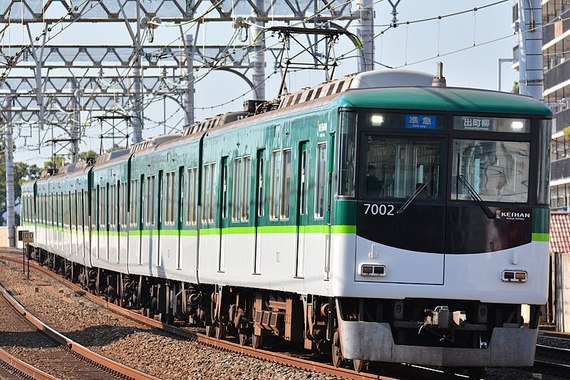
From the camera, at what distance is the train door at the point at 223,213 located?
18.3 metres

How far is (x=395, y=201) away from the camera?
43.5 feet

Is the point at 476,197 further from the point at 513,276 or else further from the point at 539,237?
the point at 513,276

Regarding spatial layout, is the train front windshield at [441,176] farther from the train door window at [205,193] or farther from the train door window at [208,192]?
the train door window at [205,193]

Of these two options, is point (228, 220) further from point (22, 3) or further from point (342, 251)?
point (22, 3)

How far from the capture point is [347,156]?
13328 millimetres

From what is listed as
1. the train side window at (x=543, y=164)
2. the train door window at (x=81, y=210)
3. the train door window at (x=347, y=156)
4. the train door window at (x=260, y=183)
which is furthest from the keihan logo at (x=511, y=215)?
the train door window at (x=81, y=210)

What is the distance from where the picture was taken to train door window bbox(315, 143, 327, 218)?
13.9 metres

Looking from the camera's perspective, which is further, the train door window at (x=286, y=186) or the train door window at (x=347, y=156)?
the train door window at (x=286, y=186)

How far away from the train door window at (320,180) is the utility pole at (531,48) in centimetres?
532

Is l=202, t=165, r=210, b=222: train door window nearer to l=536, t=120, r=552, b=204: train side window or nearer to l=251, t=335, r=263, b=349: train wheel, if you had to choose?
l=251, t=335, r=263, b=349: train wheel

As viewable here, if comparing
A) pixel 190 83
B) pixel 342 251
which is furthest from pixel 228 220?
pixel 190 83

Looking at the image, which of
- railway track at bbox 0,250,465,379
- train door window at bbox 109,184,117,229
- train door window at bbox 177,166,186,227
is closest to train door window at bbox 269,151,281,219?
railway track at bbox 0,250,465,379

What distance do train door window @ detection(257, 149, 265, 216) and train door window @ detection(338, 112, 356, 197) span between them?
3.11 meters

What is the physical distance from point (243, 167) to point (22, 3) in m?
16.6
